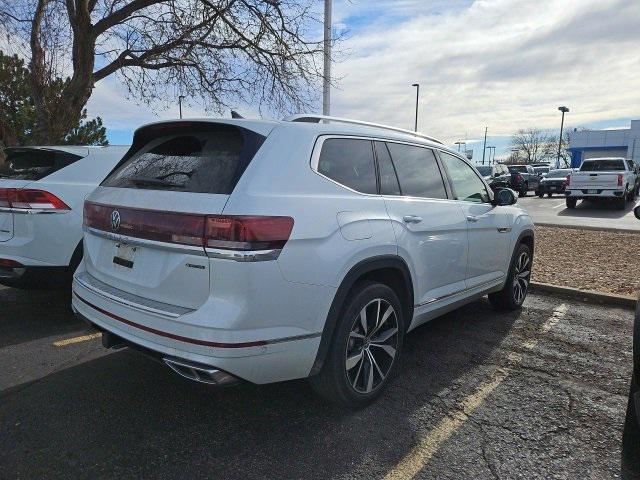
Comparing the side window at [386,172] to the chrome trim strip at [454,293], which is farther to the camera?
the chrome trim strip at [454,293]

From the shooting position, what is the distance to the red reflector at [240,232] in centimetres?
237

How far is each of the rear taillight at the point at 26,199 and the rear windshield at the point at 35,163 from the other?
0.67ft

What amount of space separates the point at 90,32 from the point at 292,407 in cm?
1275

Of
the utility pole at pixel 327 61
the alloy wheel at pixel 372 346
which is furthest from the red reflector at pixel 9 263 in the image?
the utility pole at pixel 327 61

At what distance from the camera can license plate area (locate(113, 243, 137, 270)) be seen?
280 cm

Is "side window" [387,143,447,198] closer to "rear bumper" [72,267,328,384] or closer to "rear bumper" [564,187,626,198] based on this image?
"rear bumper" [72,267,328,384]

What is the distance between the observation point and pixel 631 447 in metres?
2.78

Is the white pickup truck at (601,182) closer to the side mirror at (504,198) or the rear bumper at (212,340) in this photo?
the side mirror at (504,198)

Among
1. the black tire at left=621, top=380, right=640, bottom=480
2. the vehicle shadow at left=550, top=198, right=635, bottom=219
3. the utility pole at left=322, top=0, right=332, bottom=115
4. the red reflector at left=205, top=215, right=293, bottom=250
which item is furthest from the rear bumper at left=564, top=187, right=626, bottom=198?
the red reflector at left=205, top=215, right=293, bottom=250

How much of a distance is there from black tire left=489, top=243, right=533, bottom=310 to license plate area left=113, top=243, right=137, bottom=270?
3.81m

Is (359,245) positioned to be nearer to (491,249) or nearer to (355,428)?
(355,428)

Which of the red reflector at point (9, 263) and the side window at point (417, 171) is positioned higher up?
the side window at point (417, 171)

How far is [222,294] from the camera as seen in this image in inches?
94.1

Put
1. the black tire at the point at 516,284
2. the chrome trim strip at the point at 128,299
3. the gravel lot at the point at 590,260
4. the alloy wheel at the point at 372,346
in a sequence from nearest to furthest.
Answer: the chrome trim strip at the point at 128,299 → the alloy wheel at the point at 372,346 → the black tire at the point at 516,284 → the gravel lot at the point at 590,260
